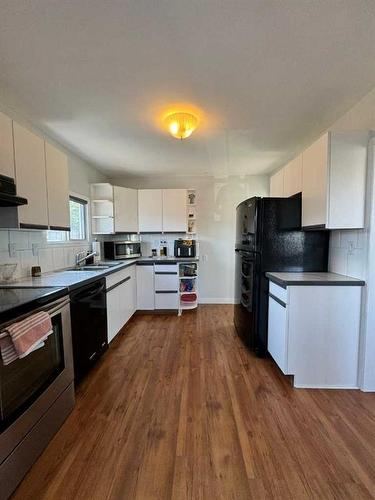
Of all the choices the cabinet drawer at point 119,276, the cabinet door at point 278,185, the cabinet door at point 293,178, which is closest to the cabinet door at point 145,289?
the cabinet drawer at point 119,276

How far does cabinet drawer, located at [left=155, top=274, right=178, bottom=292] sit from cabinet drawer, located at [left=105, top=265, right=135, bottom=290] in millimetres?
433

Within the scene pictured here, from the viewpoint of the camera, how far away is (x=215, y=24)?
4.38 ft

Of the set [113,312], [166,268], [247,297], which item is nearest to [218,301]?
[166,268]

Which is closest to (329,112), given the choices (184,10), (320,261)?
(320,261)

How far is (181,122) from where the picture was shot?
7.49 feet

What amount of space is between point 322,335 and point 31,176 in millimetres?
2770

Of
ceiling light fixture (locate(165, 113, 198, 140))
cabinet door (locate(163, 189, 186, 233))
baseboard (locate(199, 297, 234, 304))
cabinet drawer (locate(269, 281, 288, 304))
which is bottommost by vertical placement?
baseboard (locate(199, 297, 234, 304))

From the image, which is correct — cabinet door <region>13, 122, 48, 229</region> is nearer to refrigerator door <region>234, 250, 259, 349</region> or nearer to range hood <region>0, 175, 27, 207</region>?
range hood <region>0, 175, 27, 207</region>

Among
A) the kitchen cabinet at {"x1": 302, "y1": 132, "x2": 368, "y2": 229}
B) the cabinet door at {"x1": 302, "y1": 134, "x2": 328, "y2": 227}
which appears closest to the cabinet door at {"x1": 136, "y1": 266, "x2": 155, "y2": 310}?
the cabinet door at {"x1": 302, "y1": 134, "x2": 328, "y2": 227}

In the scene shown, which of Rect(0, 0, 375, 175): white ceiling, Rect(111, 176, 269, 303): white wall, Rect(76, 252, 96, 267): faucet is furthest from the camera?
Rect(111, 176, 269, 303): white wall

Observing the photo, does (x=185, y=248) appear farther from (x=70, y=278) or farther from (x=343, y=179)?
(x=343, y=179)

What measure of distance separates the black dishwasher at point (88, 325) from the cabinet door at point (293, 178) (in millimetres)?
2256

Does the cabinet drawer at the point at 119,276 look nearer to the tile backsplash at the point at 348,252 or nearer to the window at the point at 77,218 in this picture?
the window at the point at 77,218

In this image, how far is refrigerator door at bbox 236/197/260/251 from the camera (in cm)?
262
